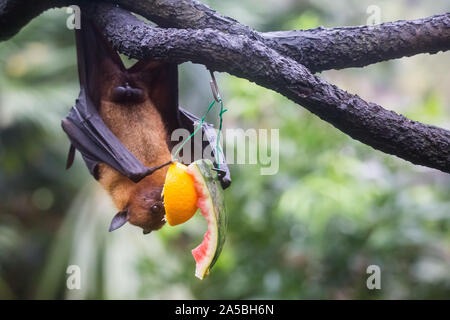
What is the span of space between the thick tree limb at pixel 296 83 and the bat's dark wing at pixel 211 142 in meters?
0.24

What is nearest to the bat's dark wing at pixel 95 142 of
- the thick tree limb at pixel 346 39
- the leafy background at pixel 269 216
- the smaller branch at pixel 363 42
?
the thick tree limb at pixel 346 39

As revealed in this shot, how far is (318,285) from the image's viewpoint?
2750mm

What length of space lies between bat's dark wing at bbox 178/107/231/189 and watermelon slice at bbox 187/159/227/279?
0.14 feet

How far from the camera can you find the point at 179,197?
3.65ft

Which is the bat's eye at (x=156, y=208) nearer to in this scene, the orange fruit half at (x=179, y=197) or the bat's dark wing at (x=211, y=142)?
the bat's dark wing at (x=211, y=142)

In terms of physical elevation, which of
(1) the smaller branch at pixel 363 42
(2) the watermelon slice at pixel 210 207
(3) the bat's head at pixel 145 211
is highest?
(1) the smaller branch at pixel 363 42

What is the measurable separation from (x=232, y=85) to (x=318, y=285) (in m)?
1.31

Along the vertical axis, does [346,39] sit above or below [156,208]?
above

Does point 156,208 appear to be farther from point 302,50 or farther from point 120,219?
point 302,50

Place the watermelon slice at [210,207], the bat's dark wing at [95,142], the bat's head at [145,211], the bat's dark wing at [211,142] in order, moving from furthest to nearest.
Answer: the bat's head at [145,211] → the bat's dark wing at [95,142] → the bat's dark wing at [211,142] → the watermelon slice at [210,207]

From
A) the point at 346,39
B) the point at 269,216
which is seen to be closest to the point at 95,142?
the point at 346,39

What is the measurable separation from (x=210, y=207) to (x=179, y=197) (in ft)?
0.30

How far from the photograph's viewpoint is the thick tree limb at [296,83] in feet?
3.54

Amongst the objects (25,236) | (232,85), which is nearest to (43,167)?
(25,236)
